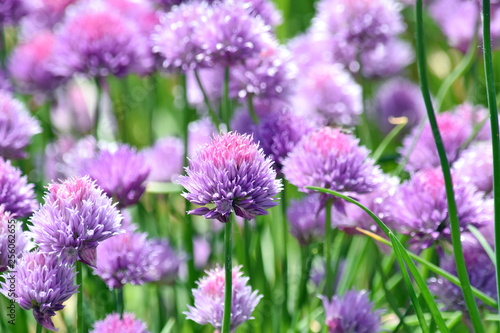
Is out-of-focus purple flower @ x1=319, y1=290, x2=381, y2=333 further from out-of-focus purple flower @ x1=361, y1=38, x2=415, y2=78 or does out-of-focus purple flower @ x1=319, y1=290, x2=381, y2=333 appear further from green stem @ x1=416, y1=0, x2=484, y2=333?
out-of-focus purple flower @ x1=361, y1=38, x2=415, y2=78

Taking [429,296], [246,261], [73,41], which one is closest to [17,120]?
[73,41]

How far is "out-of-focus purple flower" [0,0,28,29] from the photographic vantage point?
1597 millimetres

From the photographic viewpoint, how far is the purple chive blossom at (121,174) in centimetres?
111

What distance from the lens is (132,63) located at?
151cm

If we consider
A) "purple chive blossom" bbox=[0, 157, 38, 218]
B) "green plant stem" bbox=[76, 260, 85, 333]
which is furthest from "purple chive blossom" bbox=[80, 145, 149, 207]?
"green plant stem" bbox=[76, 260, 85, 333]

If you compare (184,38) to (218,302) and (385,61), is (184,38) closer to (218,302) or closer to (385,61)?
(218,302)

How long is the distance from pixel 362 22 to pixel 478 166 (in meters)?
0.44

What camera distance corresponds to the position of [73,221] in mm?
818

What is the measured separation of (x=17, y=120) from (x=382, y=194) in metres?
0.59

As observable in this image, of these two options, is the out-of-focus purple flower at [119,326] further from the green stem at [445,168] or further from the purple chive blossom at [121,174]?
the green stem at [445,168]

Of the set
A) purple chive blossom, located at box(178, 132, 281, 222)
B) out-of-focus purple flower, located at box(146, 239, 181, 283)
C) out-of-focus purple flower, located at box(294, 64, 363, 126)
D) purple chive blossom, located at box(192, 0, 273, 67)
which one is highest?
purple chive blossom, located at box(192, 0, 273, 67)

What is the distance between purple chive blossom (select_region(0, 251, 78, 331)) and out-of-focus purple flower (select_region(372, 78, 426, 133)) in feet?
4.30

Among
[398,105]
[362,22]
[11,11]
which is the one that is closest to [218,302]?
[362,22]

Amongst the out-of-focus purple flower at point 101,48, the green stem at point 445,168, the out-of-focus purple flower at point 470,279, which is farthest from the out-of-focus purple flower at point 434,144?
the out-of-focus purple flower at point 101,48
